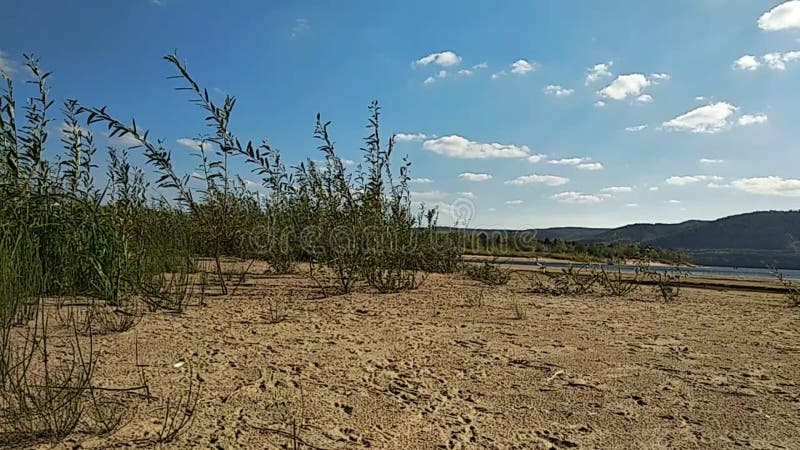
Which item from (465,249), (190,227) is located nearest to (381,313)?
(190,227)

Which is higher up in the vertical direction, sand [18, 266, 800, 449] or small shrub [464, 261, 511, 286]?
small shrub [464, 261, 511, 286]

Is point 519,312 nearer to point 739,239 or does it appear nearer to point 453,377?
point 453,377

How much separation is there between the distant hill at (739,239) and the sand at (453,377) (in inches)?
510

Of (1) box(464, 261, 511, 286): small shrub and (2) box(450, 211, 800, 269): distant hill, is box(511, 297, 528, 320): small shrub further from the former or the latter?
(2) box(450, 211, 800, 269): distant hill

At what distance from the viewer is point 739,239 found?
71.4 ft

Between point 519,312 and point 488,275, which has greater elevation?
point 488,275

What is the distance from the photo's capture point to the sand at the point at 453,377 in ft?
7.32

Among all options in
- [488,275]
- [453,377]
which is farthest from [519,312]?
[488,275]

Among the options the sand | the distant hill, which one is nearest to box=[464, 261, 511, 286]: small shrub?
the sand

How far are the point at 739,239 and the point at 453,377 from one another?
906 inches

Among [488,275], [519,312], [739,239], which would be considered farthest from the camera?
[739,239]

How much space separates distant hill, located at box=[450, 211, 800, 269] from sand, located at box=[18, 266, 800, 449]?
12958 mm

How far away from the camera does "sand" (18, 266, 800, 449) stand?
223 cm

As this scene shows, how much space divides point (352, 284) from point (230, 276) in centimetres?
141
